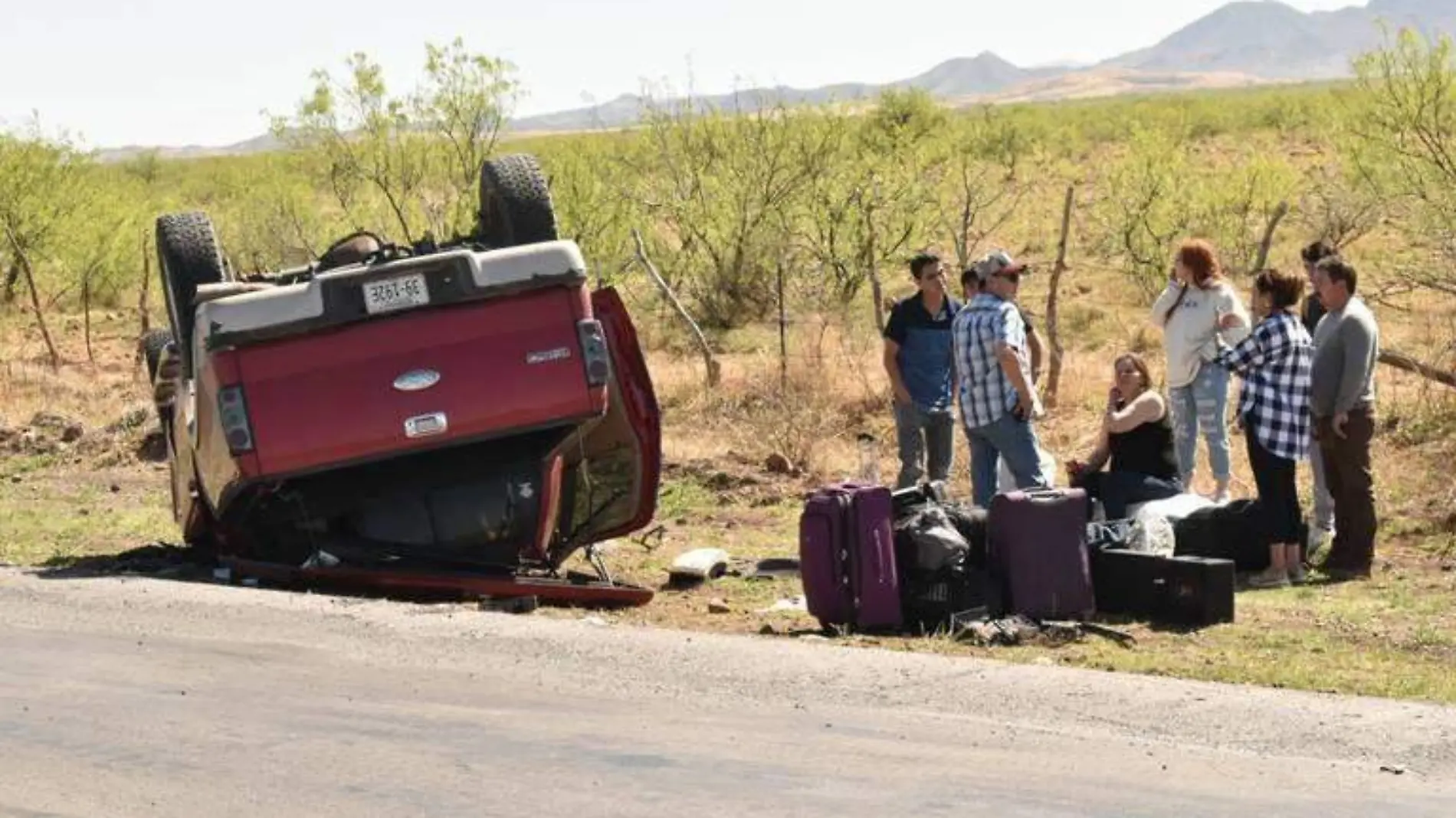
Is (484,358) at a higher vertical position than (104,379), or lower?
higher

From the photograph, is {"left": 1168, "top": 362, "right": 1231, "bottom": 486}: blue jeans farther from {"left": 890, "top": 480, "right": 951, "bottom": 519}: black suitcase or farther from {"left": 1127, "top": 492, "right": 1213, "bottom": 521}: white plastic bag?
{"left": 890, "top": 480, "right": 951, "bottom": 519}: black suitcase

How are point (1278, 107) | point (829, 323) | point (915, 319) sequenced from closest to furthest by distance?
point (915, 319)
point (829, 323)
point (1278, 107)

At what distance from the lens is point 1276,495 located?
407 inches

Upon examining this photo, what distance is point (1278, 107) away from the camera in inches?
3381

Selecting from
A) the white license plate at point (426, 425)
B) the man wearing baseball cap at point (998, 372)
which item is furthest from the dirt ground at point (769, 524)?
the man wearing baseball cap at point (998, 372)

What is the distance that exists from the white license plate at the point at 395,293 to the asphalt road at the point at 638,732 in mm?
1552

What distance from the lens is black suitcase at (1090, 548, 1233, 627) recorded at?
29.9 feet

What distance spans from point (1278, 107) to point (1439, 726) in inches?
3270

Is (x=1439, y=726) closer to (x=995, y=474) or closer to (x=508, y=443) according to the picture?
(x=995, y=474)

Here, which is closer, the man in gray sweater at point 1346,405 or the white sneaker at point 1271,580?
the white sneaker at point 1271,580

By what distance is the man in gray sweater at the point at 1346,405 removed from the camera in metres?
10.6

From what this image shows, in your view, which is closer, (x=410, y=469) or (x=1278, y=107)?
(x=410, y=469)

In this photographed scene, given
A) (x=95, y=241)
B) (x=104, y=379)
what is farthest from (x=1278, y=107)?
(x=104, y=379)

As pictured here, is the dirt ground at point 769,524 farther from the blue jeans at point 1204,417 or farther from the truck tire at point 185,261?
the truck tire at point 185,261
